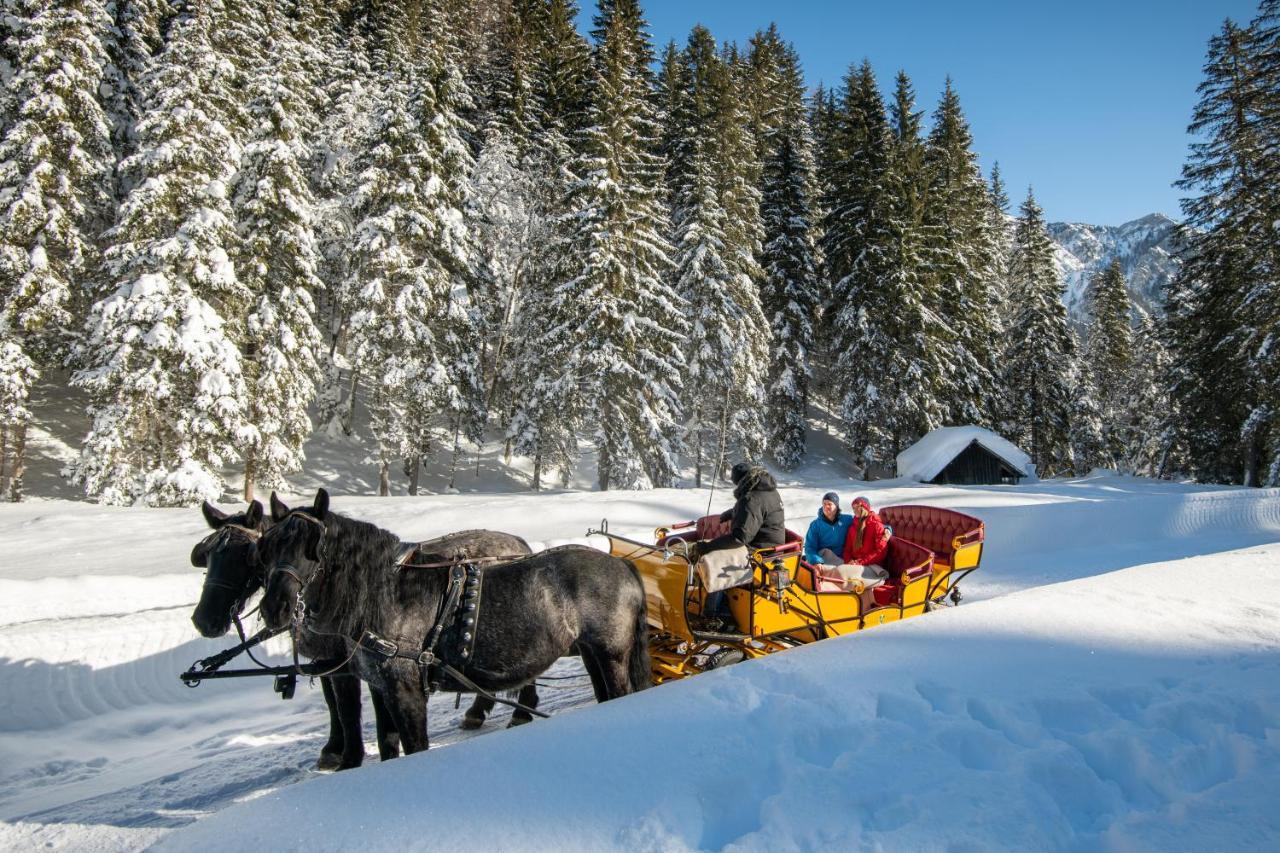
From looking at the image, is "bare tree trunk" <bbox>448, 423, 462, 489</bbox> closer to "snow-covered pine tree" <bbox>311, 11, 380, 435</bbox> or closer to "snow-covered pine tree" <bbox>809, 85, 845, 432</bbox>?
"snow-covered pine tree" <bbox>311, 11, 380, 435</bbox>

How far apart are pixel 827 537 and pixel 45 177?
21.5 m

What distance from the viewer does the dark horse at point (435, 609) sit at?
3.84 meters

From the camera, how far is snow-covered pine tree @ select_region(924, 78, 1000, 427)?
98.7 ft

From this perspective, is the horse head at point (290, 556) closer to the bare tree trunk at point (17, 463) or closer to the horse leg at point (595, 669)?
the horse leg at point (595, 669)

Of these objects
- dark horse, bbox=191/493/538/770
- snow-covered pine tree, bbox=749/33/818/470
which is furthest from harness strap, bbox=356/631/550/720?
snow-covered pine tree, bbox=749/33/818/470

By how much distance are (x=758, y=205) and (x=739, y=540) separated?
2715cm

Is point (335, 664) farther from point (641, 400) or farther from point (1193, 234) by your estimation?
point (1193, 234)

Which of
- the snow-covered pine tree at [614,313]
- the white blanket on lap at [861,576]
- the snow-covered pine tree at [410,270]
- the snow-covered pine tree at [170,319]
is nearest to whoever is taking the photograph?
the white blanket on lap at [861,576]

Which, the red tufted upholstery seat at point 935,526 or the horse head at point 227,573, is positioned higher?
the horse head at point 227,573

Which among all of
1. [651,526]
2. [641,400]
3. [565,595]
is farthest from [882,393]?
[565,595]

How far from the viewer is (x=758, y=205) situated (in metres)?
30.2

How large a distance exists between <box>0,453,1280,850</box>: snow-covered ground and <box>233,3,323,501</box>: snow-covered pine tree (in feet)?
43.2

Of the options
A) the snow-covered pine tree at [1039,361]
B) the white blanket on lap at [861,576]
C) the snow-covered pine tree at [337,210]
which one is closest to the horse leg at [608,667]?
the white blanket on lap at [861,576]

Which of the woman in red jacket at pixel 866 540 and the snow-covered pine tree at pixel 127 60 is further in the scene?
the snow-covered pine tree at pixel 127 60
